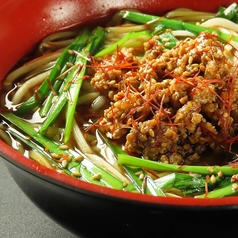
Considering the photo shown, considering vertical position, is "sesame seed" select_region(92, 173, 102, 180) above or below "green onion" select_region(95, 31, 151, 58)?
below

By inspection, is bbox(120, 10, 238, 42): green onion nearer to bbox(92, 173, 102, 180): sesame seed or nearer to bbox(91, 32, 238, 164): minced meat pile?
bbox(91, 32, 238, 164): minced meat pile

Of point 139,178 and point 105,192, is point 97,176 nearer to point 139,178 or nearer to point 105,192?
point 139,178

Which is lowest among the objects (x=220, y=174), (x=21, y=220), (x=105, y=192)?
(x=21, y=220)

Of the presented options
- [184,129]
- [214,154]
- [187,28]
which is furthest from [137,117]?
[187,28]

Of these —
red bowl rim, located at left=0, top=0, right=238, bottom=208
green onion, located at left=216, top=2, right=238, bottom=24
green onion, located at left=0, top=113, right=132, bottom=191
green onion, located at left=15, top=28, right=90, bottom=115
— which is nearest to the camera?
red bowl rim, located at left=0, top=0, right=238, bottom=208

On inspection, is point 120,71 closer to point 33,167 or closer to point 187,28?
point 187,28

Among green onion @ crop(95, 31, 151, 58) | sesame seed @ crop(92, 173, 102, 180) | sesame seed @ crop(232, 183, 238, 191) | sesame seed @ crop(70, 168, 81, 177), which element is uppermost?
green onion @ crop(95, 31, 151, 58)

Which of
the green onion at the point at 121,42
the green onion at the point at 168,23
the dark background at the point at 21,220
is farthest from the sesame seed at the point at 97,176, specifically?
the green onion at the point at 168,23

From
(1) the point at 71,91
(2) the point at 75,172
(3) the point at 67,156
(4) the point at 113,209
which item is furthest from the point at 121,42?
(4) the point at 113,209

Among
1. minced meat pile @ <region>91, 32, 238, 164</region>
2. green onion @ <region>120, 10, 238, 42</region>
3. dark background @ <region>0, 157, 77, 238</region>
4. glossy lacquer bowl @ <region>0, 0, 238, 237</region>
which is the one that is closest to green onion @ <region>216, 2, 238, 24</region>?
green onion @ <region>120, 10, 238, 42</region>

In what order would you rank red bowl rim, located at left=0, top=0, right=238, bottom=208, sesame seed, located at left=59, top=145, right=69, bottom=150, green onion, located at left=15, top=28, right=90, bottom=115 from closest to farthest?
red bowl rim, located at left=0, top=0, right=238, bottom=208 < sesame seed, located at left=59, top=145, right=69, bottom=150 < green onion, located at left=15, top=28, right=90, bottom=115
